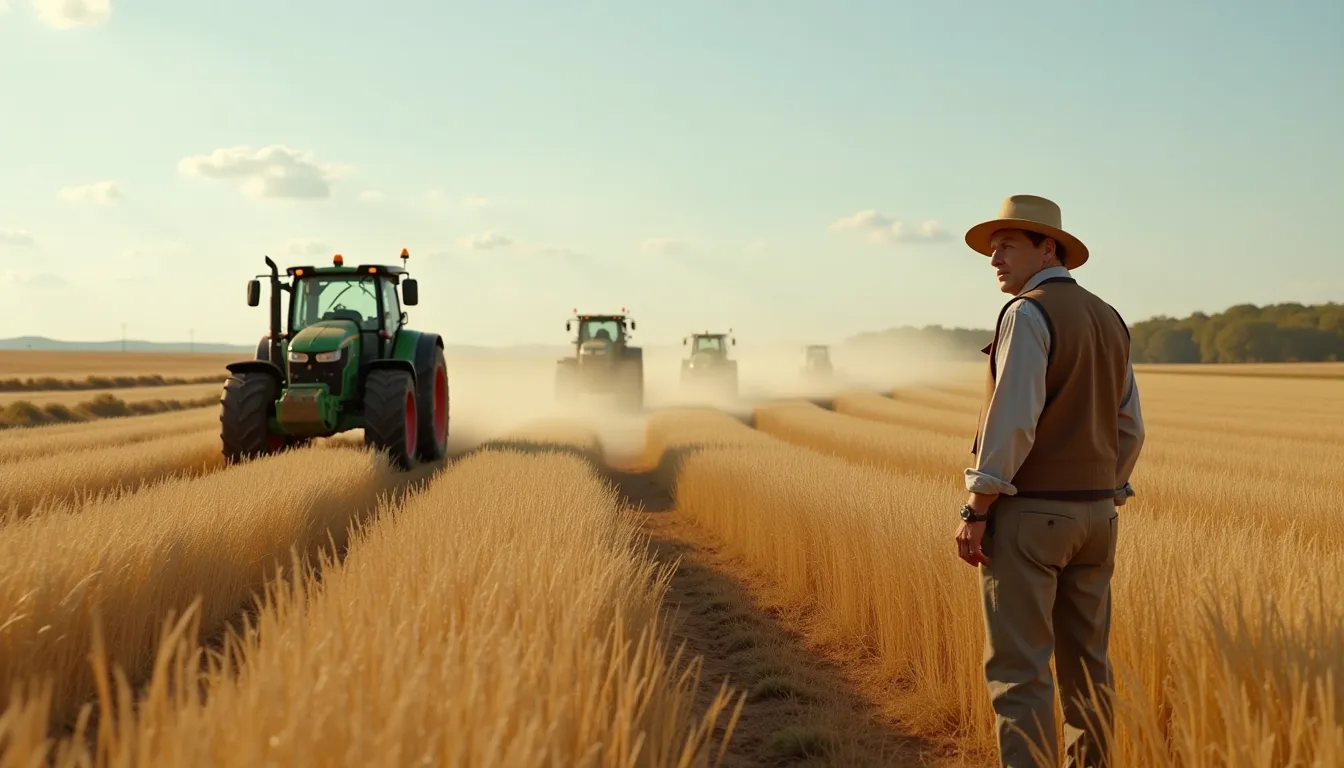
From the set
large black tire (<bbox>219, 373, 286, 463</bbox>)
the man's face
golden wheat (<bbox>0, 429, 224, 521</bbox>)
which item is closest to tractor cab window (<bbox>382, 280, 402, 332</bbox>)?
large black tire (<bbox>219, 373, 286, 463</bbox>)

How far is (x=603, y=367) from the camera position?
981 inches

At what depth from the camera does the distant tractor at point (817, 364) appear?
4106 centimetres

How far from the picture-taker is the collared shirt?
3094 millimetres

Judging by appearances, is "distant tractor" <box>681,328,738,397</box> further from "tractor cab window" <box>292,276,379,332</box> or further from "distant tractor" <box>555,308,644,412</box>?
"tractor cab window" <box>292,276,379,332</box>

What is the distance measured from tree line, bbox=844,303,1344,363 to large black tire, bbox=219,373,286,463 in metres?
51.4

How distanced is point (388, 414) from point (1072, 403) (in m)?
9.06

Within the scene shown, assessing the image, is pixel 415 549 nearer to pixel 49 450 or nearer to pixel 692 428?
pixel 49 450

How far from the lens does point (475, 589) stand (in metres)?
3.43

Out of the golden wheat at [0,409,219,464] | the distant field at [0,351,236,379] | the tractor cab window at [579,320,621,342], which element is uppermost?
the tractor cab window at [579,320,621,342]

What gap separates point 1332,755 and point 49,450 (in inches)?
558

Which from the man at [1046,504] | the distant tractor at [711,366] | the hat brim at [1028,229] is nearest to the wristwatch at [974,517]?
the man at [1046,504]

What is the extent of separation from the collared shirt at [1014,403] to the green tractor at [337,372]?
880 cm

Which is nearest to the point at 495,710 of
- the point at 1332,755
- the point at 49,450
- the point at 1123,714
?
the point at 1332,755

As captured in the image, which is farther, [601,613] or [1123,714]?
[601,613]
